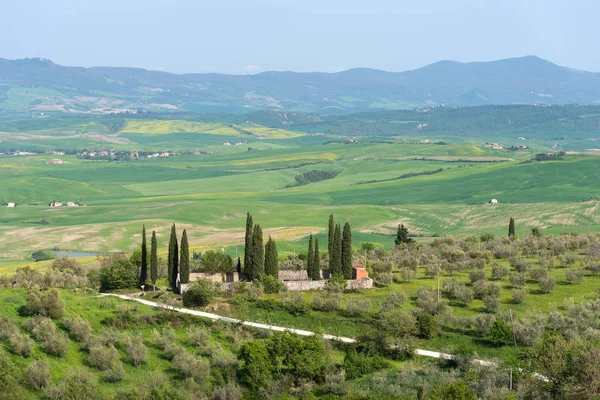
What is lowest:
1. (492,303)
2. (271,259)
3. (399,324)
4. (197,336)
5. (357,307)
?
(197,336)

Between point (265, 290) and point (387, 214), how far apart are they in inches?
3180

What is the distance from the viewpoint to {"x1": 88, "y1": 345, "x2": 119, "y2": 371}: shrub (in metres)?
53.8

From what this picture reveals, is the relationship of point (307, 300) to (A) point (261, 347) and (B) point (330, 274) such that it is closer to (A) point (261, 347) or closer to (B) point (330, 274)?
(B) point (330, 274)

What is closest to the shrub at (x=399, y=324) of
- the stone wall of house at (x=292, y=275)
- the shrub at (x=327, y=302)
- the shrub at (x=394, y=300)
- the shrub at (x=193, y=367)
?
the shrub at (x=394, y=300)

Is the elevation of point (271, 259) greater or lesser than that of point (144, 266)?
greater

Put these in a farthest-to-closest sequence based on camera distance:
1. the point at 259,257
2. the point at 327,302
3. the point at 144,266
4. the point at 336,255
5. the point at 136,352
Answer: the point at 336,255 → the point at 144,266 → the point at 259,257 → the point at 327,302 → the point at 136,352

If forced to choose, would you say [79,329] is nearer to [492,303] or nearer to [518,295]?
[492,303]

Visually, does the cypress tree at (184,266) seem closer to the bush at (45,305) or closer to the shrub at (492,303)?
the bush at (45,305)

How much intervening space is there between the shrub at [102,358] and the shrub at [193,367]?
158 inches

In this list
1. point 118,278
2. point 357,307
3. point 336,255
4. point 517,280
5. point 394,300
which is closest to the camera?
point 357,307

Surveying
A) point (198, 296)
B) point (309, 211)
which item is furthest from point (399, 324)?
point (309, 211)

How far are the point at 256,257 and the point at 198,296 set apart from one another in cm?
876

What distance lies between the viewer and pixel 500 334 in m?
57.6

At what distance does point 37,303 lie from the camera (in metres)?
58.9
